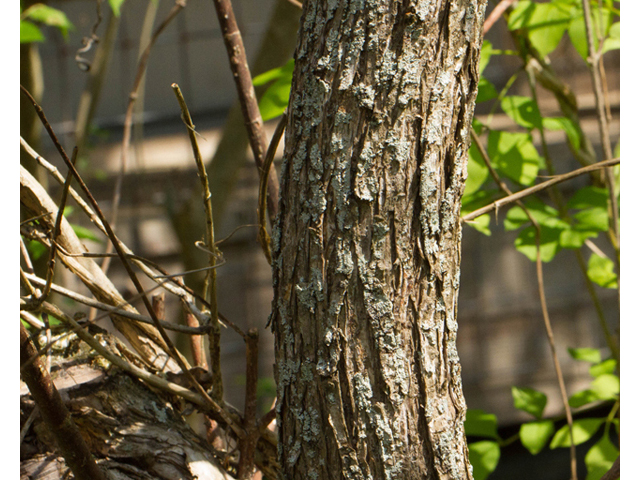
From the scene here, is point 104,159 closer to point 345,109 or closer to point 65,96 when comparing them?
point 65,96

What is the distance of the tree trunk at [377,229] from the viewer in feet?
1.47

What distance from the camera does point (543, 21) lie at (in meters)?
0.86

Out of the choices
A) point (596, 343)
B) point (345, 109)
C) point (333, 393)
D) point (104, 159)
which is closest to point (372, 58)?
point (345, 109)

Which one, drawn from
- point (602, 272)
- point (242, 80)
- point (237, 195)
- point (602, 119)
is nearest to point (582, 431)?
point (602, 272)

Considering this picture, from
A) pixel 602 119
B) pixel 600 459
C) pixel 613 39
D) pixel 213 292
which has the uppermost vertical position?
pixel 613 39

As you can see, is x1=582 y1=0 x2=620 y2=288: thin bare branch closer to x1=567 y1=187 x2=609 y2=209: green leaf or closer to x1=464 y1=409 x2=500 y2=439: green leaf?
x1=567 y1=187 x2=609 y2=209: green leaf

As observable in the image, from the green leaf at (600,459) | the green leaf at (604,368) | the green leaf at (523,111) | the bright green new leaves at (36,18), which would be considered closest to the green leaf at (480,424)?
the green leaf at (600,459)

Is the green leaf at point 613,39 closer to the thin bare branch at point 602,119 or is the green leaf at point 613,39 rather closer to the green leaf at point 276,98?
the thin bare branch at point 602,119

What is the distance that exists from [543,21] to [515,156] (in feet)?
0.76

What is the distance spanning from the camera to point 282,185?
1.63 ft

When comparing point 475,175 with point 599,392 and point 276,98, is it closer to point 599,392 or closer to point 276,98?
point 276,98

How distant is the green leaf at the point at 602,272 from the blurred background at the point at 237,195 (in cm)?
129

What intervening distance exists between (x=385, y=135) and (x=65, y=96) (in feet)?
7.77

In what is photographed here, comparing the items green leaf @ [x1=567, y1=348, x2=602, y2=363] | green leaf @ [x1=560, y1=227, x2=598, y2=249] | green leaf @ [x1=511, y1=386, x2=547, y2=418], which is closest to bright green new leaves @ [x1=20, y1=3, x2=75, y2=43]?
green leaf @ [x1=560, y1=227, x2=598, y2=249]
